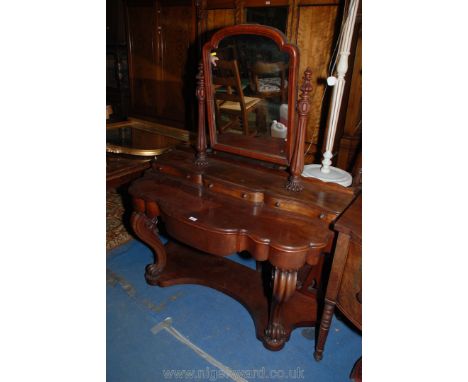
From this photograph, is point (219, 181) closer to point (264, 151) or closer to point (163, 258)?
point (264, 151)

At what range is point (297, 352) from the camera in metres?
1.66

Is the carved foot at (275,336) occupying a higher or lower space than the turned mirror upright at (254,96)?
lower

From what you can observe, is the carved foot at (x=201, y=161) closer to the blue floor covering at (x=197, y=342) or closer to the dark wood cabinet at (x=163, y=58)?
the blue floor covering at (x=197, y=342)

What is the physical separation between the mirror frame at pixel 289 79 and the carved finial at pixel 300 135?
0.04 m

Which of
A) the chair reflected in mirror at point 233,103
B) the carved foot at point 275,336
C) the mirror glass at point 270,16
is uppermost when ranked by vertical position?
the mirror glass at point 270,16

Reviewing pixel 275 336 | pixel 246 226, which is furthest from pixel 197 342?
pixel 246 226

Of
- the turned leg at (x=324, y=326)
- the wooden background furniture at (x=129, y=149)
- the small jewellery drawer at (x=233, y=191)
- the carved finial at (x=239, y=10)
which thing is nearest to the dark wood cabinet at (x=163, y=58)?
the wooden background furniture at (x=129, y=149)

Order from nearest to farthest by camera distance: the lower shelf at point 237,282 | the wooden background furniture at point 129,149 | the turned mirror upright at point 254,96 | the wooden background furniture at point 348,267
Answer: the wooden background furniture at point 348,267
the turned mirror upright at point 254,96
the lower shelf at point 237,282
the wooden background furniture at point 129,149

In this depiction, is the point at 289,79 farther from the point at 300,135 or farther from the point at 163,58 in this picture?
the point at 163,58

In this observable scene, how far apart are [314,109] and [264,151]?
3.11 feet

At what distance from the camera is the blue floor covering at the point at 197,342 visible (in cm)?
154

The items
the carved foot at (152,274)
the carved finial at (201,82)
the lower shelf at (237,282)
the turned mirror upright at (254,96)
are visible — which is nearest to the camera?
the turned mirror upright at (254,96)
